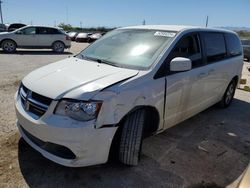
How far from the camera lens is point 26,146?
3393 millimetres

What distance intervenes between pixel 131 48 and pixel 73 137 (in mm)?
1585

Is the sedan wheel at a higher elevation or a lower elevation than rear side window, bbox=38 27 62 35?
lower

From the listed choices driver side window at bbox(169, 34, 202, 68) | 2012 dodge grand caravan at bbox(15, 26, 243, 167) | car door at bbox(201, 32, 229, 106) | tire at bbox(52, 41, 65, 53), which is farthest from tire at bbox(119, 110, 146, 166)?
tire at bbox(52, 41, 65, 53)

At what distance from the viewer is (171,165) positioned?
3.24 m

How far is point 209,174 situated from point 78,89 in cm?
186

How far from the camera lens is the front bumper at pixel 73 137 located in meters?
2.49

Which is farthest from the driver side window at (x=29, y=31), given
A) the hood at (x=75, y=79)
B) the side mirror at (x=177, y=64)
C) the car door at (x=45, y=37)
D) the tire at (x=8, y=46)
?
the side mirror at (x=177, y=64)

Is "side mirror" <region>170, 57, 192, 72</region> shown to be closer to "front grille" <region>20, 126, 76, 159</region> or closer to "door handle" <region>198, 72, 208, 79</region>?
"door handle" <region>198, 72, 208, 79</region>

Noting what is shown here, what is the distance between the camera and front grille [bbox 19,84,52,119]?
2644 mm

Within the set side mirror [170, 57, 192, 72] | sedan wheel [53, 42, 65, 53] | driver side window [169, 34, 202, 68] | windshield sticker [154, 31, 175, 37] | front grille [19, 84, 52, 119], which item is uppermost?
windshield sticker [154, 31, 175, 37]

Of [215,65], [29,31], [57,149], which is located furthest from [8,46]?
[57,149]

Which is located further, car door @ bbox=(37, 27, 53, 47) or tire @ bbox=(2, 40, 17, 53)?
car door @ bbox=(37, 27, 53, 47)

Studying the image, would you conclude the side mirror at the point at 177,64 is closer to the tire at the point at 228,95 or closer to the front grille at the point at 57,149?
the front grille at the point at 57,149

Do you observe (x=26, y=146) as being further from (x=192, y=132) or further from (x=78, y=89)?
(x=192, y=132)
